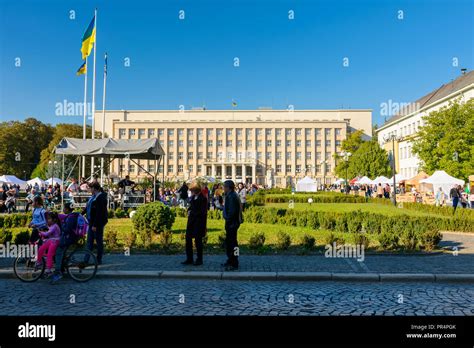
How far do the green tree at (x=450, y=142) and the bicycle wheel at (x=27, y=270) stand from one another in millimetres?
35294

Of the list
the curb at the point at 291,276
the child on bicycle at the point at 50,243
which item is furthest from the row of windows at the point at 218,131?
the child on bicycle at the point at 50,243

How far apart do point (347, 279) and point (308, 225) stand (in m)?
8.72

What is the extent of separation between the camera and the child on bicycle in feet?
24.0

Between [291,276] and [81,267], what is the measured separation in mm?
4112

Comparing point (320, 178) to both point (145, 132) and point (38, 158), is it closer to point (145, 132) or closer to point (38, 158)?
point (145, 132)

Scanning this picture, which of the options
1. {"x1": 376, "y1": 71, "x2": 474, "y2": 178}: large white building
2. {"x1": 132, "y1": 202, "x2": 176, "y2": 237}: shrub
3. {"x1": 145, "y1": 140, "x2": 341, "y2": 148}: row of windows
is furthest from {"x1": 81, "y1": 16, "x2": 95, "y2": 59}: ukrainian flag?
{"x1": 145, "y1": 140, "x2": 341, "y2": 148}: row of windows

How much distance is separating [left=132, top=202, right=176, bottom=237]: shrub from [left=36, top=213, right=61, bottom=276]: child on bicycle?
495 cm

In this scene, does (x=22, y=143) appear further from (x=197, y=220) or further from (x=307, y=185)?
(x=197, y=220)

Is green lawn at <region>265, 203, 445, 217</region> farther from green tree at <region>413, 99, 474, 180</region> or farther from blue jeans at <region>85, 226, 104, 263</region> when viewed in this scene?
blue jeans at <region>85, 226, 104, 263</region>

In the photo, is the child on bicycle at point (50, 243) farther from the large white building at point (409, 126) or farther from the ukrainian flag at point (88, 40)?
the large white building at point (409, 126)

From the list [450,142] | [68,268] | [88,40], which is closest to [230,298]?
[68,268]

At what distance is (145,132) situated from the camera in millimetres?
109000
